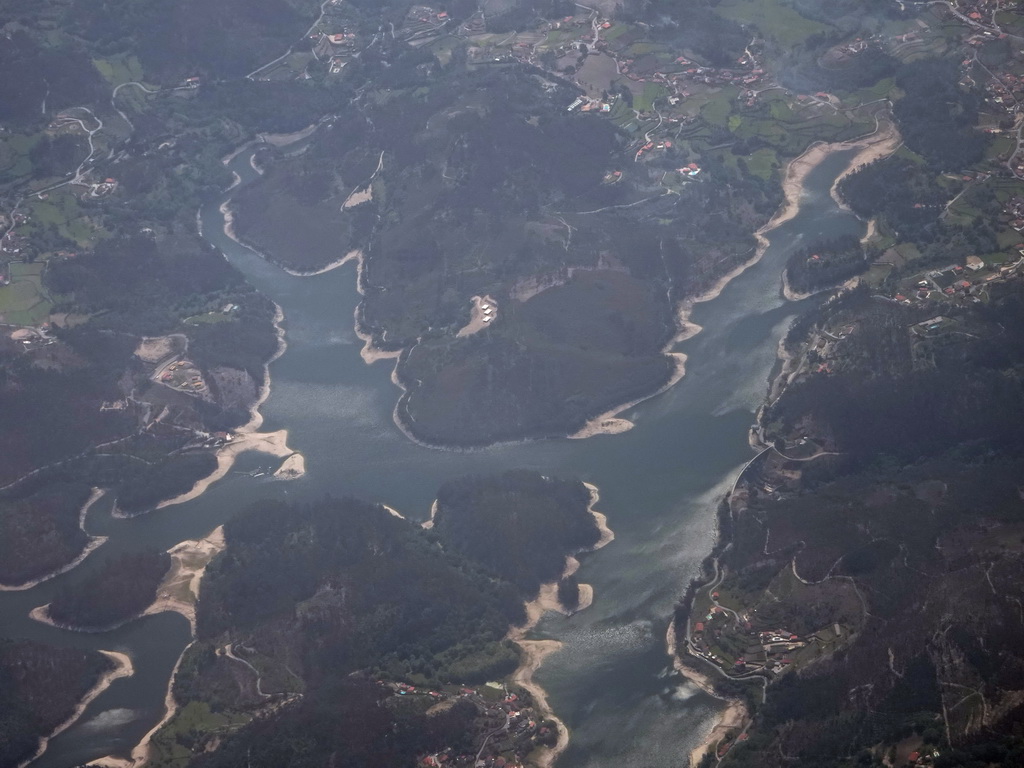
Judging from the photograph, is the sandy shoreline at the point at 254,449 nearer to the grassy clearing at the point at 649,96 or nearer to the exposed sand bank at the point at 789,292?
the exposed sand bank at the point at 789,292

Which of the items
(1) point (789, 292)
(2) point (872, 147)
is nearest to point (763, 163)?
(2) point (872, 147)

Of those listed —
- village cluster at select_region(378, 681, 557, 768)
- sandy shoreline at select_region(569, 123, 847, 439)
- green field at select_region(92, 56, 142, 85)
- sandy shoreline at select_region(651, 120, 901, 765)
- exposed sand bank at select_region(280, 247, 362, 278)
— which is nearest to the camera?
village cluster at select_region(378, 681, 557, 768)

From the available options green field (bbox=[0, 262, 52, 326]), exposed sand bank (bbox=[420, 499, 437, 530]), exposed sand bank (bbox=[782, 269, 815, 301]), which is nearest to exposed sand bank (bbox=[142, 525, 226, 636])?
exposed sand bank (bbox=[420, 499, 437, 530])

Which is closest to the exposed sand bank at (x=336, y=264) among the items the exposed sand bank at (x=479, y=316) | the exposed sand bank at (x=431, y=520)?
the exposed sand bank at (x=479, y=316)

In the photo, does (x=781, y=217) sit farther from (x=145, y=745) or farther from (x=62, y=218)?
(x=145, y=745)

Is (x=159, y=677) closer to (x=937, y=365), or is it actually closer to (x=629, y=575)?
(x=629, y=575)

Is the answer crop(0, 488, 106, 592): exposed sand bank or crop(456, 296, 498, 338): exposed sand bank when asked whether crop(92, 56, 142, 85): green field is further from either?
crop(0, 488, 106, 592): exposed sand bank
